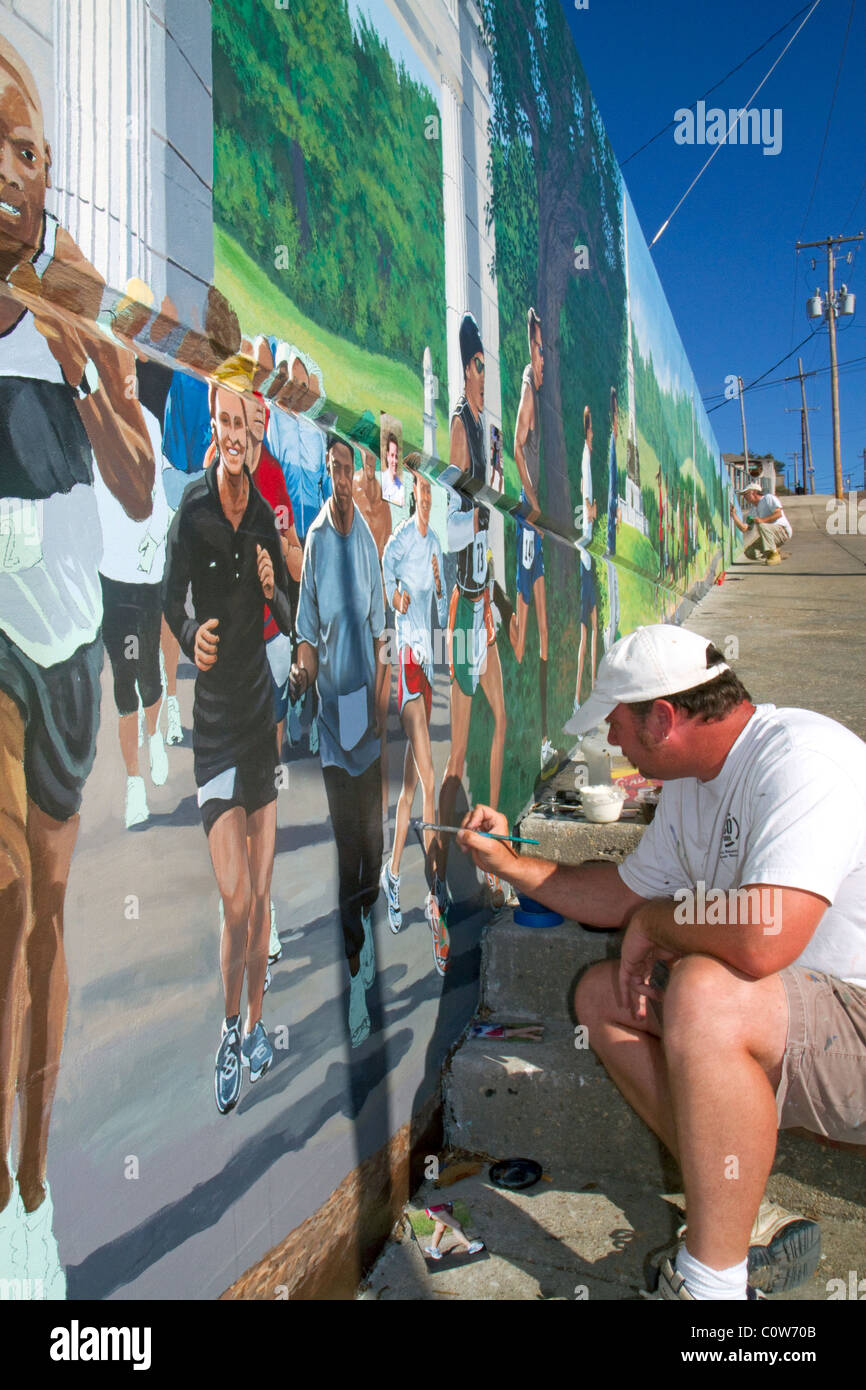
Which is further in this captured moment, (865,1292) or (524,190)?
(524,190)

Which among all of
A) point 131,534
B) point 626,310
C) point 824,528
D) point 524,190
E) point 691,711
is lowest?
point 691,711

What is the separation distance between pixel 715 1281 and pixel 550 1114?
0.80m

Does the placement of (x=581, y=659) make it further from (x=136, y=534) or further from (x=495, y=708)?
(x=136, y=534)

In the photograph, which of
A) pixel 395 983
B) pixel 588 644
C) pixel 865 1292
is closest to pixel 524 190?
pixel 588 644

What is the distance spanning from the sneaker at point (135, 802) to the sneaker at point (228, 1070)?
44 centimetres

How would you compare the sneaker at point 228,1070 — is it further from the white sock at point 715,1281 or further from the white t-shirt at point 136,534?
the white sock at point 715,1281

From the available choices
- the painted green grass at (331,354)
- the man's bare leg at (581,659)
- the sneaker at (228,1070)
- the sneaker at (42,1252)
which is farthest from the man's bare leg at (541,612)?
the sneaker at (42,1252)

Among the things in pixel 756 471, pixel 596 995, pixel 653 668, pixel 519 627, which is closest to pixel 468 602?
pixel 519 627

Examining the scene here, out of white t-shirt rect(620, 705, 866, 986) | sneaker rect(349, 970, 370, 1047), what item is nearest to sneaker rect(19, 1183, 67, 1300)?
sneaker rect(349, 970, 370, 1047)

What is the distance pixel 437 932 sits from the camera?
2586 millimetres

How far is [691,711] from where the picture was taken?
7.05 feet

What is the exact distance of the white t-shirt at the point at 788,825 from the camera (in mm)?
1806
